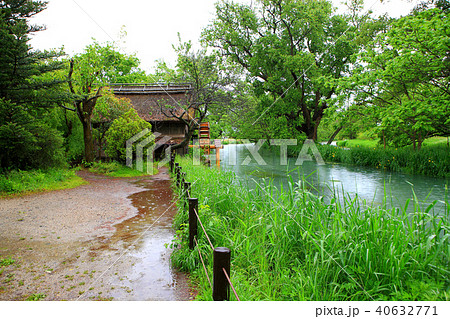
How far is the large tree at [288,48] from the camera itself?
1916 centimetres

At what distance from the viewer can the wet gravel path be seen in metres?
2.88

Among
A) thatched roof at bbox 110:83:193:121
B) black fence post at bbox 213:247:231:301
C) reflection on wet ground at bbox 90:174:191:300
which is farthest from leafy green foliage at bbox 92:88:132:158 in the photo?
black fence post at bbox 213:247:231:301

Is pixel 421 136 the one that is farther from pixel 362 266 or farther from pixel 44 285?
pixel 44 285

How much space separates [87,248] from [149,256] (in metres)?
0.94

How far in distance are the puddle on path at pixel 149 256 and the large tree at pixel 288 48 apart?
1533 cm

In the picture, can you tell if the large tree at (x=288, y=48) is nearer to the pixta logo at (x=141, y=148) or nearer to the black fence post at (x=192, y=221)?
the pixta logo at (x=141, y=148)

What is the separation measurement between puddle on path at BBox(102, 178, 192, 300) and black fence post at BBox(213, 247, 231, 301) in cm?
85

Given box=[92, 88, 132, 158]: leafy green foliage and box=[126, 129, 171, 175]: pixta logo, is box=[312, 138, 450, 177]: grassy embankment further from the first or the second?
box=[92, 88, 132, 158]: leafy green foliage

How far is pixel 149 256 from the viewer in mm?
3740

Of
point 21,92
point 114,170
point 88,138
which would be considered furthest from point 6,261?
point 88,138

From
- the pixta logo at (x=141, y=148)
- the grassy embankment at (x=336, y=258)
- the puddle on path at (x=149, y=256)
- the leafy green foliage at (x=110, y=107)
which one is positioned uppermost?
the leafy green foliage at (x=110, y=107)

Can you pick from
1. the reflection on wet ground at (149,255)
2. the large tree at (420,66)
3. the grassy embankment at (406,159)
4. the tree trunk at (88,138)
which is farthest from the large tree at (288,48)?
the reflection on wet ground at (149,255)

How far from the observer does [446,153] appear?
11086mm

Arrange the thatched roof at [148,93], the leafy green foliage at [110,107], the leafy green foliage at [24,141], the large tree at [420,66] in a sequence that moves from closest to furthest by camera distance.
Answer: the leafy green foliage at [24,141] < the large tree at [420,66] < the leafy green foliage at [110,107] < the thatched roof at [148,93]
